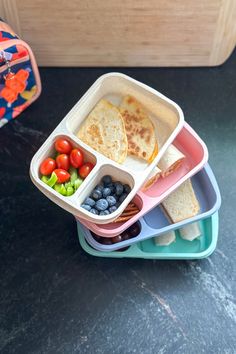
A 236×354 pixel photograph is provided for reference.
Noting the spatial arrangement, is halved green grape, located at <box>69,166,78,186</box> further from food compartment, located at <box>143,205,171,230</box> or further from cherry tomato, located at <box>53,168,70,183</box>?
food compartment, located at <box>143,205,171,230</box>

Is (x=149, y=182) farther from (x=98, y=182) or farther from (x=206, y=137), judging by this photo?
(x=206, y=137)

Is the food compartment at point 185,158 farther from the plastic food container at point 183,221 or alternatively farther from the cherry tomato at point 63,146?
the cherry tomato at point 63,146

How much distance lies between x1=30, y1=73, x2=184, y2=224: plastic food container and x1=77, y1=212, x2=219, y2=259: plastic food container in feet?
0.26

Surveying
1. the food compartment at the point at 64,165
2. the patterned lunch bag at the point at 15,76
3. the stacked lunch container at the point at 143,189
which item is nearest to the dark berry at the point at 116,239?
the stacked lunch container at the point at 143,189

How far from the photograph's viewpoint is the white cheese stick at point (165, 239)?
0.89 m

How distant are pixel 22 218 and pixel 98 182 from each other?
159 millimetres

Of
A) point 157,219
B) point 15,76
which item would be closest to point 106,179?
point 157,219

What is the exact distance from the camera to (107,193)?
0.84 m

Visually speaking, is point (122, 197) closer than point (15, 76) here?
Yes

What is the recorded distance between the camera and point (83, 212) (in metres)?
0.80

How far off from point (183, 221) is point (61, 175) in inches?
7.9

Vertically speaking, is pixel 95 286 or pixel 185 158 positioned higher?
pixel 185 158

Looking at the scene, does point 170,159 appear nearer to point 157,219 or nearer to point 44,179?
point 157,219

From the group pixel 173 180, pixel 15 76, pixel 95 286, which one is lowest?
pixel 95 286
